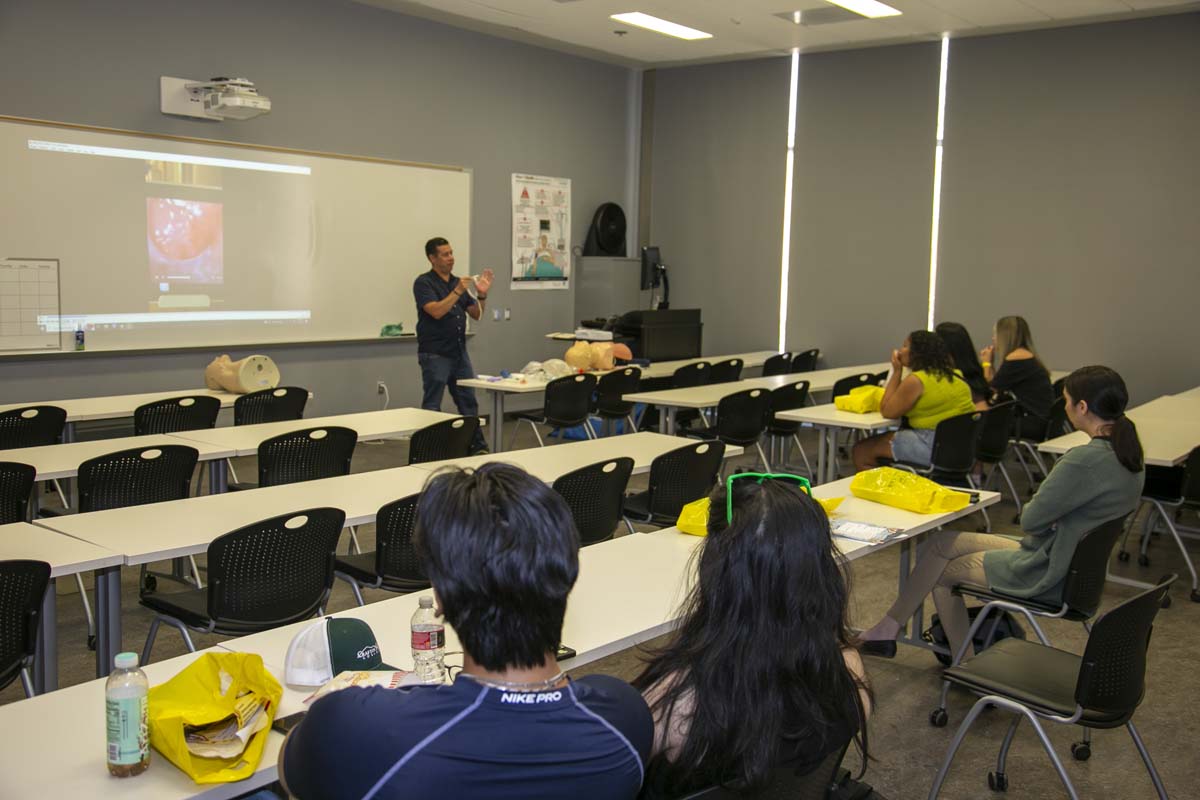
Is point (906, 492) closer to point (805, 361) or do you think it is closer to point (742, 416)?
point (742, 416)

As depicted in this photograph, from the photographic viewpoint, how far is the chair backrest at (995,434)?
618cm

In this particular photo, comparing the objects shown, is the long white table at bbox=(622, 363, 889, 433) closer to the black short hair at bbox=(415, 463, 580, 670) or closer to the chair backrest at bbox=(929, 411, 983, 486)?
the chair backrest at bbox=(929, 411, 983, 486)

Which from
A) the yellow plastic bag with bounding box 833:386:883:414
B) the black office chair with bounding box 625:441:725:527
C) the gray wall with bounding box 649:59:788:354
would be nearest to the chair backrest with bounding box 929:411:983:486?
the yellow plastic bag with bounding box 833:386:883:414

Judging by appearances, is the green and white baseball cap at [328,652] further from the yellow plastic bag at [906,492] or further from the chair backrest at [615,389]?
the chair backrest at [615,389]

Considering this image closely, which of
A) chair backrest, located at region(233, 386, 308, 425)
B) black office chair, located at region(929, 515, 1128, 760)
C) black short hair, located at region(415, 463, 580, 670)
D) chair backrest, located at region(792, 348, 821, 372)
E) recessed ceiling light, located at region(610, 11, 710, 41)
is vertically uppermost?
recessed ceiling light, located at region(610, 11, 710, 41)

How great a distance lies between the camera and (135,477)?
4082 mm

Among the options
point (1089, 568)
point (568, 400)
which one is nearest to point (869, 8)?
point (568, 400)

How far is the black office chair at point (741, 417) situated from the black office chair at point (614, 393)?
0.89 meters

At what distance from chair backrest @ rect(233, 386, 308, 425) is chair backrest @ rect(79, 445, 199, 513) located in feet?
4.49

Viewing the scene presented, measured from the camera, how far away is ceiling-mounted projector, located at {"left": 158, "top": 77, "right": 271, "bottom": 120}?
713 centimetres

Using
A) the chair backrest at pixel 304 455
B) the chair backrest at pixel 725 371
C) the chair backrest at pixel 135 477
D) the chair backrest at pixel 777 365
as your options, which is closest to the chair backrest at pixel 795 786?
the chair backrest at pixel 135 477

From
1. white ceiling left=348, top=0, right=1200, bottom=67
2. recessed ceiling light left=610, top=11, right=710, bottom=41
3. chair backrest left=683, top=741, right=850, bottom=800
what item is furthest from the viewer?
recessed ceiling light left=610, top=11, right=710, bottom=41

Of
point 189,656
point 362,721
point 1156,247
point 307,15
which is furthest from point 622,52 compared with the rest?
point 362,721

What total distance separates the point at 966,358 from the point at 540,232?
195 inches
